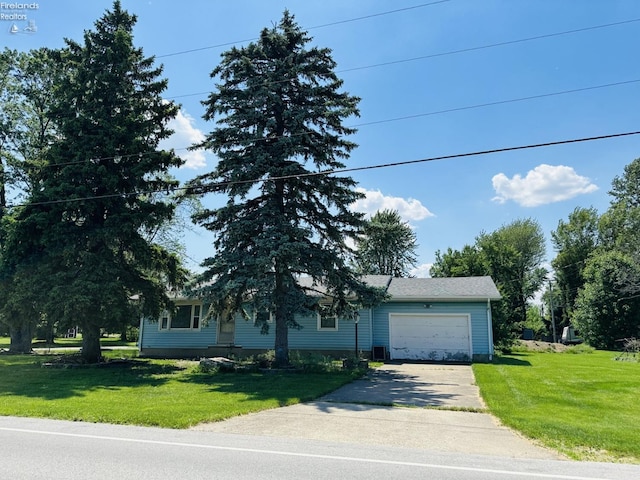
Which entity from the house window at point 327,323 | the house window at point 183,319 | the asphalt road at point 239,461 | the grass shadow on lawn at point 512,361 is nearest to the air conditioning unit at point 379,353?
the house window at point 327,323

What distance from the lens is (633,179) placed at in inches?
1598

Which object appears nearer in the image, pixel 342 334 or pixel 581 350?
pixel 342 334

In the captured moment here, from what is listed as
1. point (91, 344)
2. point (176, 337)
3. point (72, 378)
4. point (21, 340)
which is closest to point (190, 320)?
point (176, 337)

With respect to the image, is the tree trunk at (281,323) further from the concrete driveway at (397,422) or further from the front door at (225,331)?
the front door at (225,331)

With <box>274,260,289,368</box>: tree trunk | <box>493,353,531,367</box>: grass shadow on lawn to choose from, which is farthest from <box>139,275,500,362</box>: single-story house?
<box>274,260,289,368</box>: tree trunk

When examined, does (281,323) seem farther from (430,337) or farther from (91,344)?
(430,337)

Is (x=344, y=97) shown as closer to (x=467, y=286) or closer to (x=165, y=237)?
(x=467, y=286)

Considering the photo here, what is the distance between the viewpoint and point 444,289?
20719mm

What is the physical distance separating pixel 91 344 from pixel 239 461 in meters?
13.7

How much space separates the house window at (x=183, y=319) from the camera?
2247 cm

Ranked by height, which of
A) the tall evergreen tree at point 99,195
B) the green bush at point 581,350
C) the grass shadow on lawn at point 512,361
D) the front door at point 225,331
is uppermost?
the tall evergreen tree at point 99,195

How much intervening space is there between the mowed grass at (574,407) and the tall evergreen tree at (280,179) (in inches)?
229

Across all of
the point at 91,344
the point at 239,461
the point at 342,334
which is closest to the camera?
the point at 239,461

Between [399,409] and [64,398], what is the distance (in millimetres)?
7621
